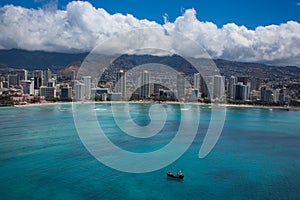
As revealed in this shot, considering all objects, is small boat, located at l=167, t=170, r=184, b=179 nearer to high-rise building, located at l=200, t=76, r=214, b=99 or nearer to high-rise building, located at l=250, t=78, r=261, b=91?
high-rise building, located at l=200, t=76, r=214, b=99

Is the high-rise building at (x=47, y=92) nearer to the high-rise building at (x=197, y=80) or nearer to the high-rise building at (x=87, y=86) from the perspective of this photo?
the high-rise building at (x=87, y=86)

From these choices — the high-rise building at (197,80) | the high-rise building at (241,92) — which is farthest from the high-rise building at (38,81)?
the high-rise building at (241,92)

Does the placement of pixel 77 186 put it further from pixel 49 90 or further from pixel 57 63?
pixel 57 63

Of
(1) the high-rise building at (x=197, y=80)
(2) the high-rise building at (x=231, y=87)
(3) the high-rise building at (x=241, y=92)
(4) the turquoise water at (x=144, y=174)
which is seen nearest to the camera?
(4) the turquoise water at (x=144, y=174)

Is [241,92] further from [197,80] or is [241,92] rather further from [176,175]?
[176,175]

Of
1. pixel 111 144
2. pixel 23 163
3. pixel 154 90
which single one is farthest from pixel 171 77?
pixel 23 163
